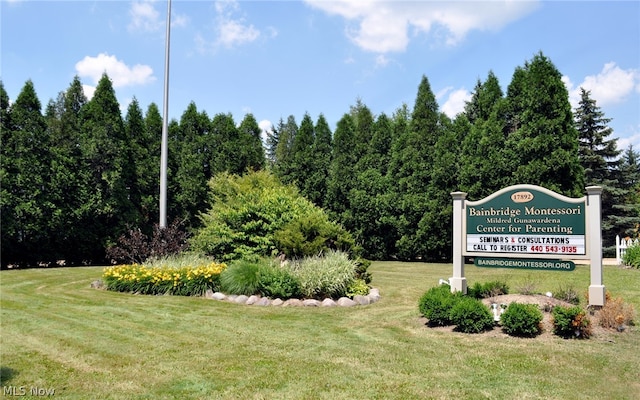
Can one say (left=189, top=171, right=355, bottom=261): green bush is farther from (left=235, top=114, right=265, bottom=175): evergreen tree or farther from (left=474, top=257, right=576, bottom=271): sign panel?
(left=235, top=114, right=265, bottom=175): evergreen tree

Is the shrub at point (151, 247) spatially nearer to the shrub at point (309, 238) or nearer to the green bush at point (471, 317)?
the shrub at point (309, 238)

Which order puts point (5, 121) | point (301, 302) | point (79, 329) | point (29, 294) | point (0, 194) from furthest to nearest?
point (5, 121)
point (0, 194)
point (29, 294)
point (301, 302)
point (79, 329)

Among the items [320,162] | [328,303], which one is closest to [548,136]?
[320,162]

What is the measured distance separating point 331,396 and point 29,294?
935cm

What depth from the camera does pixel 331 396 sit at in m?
4.35

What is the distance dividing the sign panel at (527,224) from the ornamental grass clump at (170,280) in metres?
5.93

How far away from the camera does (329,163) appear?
2627cm

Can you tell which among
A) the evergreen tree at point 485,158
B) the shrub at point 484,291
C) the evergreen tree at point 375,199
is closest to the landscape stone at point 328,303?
the shrub at point 484,291

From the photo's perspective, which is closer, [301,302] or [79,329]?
[79,329]

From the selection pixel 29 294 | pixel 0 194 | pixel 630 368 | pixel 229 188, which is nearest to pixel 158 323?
pixel 29 294

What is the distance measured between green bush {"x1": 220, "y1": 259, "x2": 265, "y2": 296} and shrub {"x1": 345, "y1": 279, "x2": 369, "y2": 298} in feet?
6.66

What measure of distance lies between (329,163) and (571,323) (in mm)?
20398

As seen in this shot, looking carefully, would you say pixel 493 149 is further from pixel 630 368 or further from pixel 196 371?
pixel 196 371

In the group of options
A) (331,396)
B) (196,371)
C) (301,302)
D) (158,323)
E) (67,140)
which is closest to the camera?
(331,396)
